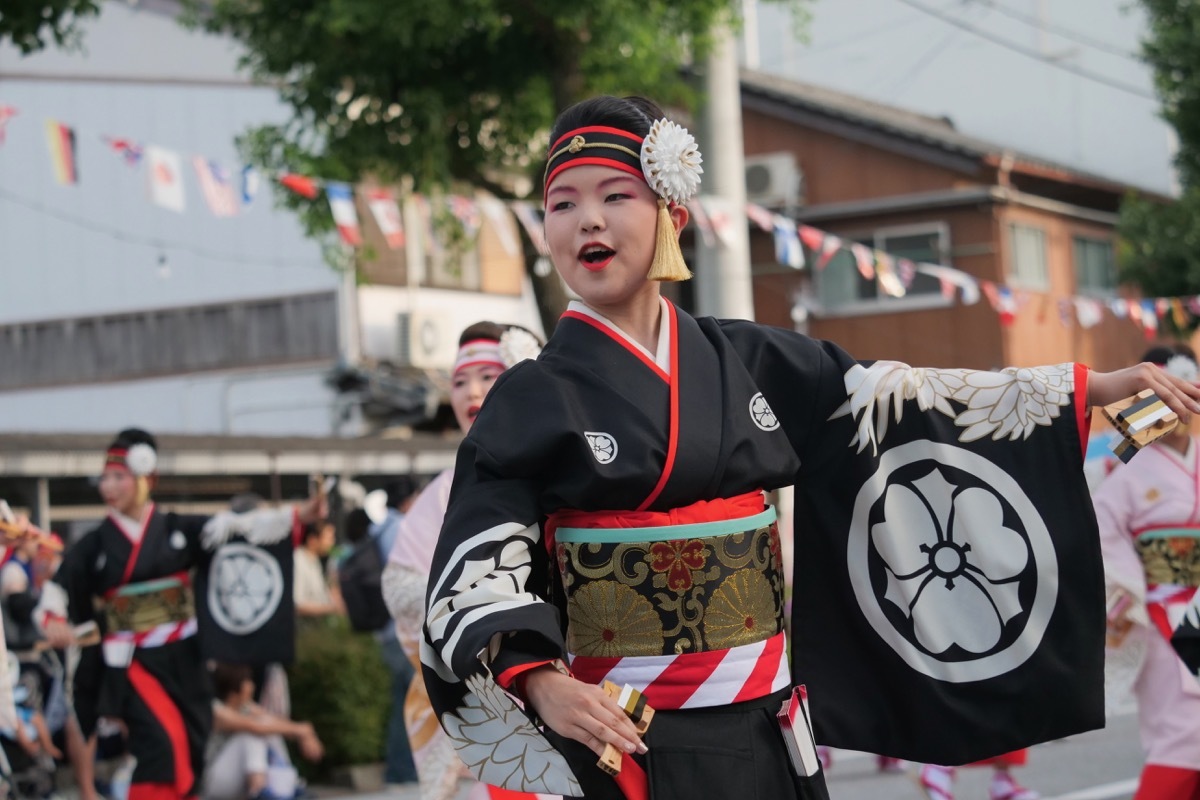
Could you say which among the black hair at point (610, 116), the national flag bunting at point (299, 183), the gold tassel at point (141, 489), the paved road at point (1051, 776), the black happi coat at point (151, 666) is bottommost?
the paved road at point (1051, 776)

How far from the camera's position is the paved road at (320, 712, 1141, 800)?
27.2ft

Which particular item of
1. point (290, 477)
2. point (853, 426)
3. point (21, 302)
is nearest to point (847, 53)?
point (21, 302)

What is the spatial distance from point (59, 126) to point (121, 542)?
370 centimetres

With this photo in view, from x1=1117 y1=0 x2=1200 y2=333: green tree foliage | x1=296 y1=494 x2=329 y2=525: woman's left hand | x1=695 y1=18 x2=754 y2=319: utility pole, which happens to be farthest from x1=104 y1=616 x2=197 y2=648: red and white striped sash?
x1=1117 y1=0 x2=1200 y2=333: green tree foliage

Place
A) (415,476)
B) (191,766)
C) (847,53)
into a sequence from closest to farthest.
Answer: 1. (191,766)
2. (415,476)
3. (847,53)

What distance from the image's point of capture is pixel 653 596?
9.71ft

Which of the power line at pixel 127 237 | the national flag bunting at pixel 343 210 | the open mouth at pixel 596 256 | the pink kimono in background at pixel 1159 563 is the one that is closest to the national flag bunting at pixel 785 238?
the national flag bunting at pixel 343 210

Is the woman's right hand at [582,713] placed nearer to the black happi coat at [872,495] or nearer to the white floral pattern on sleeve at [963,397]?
the black happi coat at [872,495]

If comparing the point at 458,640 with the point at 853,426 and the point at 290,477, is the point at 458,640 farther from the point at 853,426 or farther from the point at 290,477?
the point at 290,477

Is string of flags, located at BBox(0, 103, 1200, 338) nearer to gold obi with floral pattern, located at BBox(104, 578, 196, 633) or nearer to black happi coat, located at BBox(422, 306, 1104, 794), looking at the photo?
A: gold obi with floral pattern, located at BBox(104, 578, 196, 633)

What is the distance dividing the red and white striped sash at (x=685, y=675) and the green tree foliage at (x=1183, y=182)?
52.9ft

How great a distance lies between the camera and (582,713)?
265 cm

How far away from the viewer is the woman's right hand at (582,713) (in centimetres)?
265

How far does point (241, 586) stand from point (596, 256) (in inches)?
203
